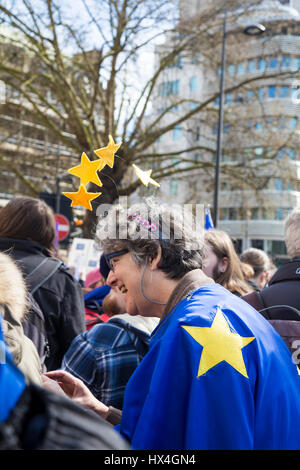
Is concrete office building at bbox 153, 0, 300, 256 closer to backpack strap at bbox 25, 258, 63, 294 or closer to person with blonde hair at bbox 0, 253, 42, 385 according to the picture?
backpack strap at bbox 25, 258, 63, 294

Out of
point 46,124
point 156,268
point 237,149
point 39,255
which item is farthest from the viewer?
point 237,149

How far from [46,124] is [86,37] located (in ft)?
7.86

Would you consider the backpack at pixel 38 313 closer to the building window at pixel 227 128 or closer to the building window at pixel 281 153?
the building window at pixel 281 153

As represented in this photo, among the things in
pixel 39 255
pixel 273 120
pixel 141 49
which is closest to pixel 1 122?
pixel 141 49

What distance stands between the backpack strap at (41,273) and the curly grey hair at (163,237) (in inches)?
32.3

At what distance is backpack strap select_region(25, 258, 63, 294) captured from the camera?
262 cm

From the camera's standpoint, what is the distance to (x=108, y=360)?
2.10 meters

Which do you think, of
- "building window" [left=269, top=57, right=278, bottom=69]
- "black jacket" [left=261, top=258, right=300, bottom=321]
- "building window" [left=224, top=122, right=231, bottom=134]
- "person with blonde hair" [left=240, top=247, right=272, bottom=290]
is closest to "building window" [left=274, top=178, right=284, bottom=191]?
"building window" [left=224, top=122, right=231, bottom=134]

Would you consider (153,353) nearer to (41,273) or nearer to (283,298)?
(283,298)

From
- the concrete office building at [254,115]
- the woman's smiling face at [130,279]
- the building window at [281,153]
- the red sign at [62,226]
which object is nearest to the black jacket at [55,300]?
the woman's smiling face at [130,279]

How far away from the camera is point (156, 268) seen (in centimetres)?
183

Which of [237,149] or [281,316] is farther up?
[237,149]

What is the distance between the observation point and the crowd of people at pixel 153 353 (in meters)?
0.63

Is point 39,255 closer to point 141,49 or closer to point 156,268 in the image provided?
point 156,268
